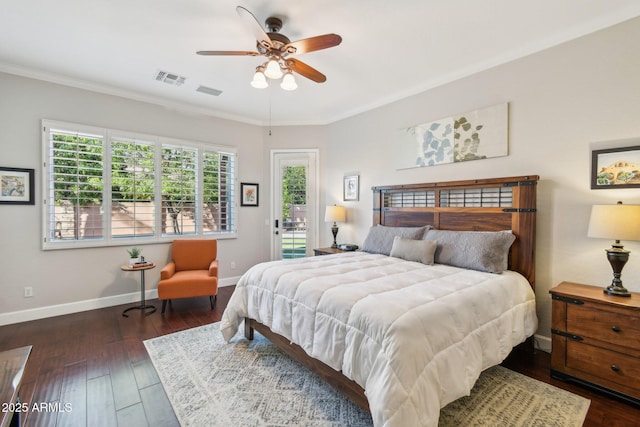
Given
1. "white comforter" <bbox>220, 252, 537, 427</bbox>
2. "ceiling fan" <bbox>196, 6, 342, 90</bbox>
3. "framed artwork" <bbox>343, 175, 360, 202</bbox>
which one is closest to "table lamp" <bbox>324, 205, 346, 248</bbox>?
"framed artwork" <bbox>343, 175, 360, 202</bbox>

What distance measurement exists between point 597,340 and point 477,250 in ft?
3.44

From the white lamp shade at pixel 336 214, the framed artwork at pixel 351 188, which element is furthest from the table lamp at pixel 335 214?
the framed artwork at pixel 351 188

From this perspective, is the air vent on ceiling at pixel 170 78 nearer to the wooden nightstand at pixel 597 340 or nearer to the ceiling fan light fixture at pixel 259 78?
the ceiling fan light fixture at pixel 259 78

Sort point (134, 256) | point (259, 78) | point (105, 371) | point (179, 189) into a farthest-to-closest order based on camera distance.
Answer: point (179, 189) < point (134, 256) < point (259, 78) < point (105, 371)

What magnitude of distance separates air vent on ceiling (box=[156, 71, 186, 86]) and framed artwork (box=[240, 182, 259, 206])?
1946 millimetres

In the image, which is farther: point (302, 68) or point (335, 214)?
point (335, 214)

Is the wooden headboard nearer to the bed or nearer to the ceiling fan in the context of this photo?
the bed

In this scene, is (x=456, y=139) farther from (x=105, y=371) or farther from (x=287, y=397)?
(x=105, y=371)

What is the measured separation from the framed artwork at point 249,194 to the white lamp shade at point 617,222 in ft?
15.2

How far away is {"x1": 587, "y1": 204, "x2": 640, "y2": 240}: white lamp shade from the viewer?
2.11 meters

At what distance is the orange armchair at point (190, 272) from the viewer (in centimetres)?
372

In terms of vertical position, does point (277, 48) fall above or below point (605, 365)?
above

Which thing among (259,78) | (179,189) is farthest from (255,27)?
(179,189)

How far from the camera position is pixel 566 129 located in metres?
2.72
